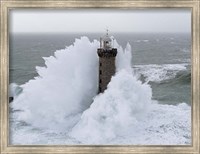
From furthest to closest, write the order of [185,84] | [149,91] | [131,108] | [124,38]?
[185,84], [124,38], [149,91], [131,108]

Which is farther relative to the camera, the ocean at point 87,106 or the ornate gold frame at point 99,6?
the ocean at point 87,106

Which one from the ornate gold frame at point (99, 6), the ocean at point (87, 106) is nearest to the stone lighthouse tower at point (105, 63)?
the ocean at point (87, 106)

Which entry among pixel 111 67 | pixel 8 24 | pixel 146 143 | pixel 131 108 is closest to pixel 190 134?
pixel 146 143

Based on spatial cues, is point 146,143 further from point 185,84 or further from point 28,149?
point 185,84

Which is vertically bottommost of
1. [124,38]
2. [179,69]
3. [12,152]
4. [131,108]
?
[12,152]

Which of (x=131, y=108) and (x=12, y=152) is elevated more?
(x=131, y=108)

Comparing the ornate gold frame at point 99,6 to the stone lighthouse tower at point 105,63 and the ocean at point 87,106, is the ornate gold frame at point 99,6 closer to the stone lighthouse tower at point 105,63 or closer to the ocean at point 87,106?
the ocean at point 87,106
